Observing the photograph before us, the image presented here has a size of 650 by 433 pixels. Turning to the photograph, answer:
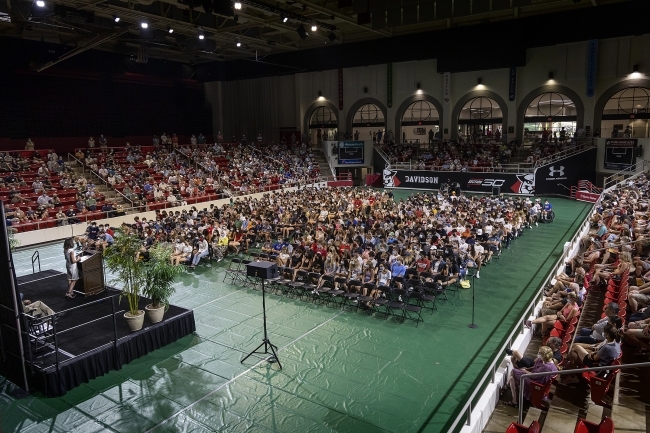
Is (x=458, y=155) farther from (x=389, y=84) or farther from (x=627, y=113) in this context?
(x=627, y=113)

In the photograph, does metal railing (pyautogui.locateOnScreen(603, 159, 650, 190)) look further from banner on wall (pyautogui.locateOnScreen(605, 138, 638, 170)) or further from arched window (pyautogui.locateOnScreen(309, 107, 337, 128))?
arched window (pyautogui.locateOnScreen(309, 107, 337, 128))

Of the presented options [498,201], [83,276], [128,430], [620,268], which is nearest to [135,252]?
[83,276]

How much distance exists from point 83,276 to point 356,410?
7.90 m

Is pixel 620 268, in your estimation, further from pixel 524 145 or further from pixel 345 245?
pixel 524 145

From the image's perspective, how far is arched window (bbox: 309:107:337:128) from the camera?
46.6m

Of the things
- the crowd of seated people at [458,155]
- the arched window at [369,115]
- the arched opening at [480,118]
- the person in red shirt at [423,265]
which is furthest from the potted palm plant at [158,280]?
the arched window at [369,115]

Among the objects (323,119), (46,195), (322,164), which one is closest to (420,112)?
(323,119)

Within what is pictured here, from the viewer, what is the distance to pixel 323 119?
47.8 metres

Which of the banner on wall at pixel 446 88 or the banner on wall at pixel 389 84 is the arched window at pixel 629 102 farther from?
the banner on wall at pixel 389 84

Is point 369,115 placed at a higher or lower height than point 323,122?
higher

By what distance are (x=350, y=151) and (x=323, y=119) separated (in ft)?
29.7

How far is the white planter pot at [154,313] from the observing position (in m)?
10.1

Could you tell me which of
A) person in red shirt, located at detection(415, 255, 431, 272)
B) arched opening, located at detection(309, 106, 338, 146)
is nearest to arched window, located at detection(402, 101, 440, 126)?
arched opening, located at detection(309, 106, 338, 146)

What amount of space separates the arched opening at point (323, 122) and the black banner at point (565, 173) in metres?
20.9
